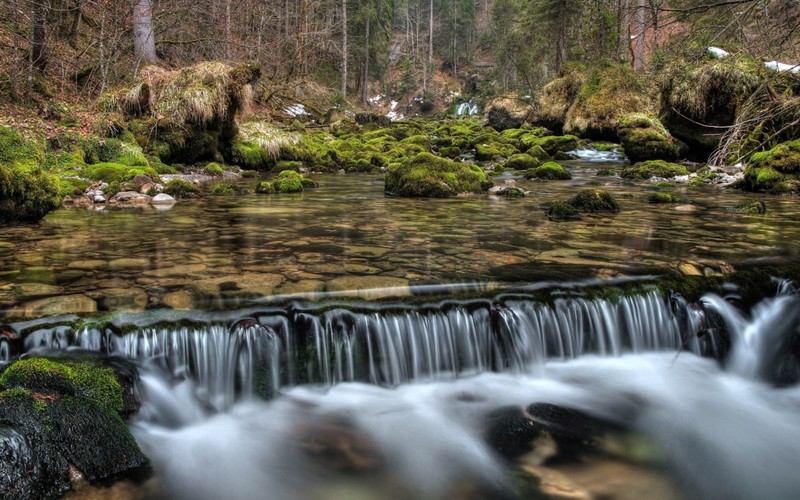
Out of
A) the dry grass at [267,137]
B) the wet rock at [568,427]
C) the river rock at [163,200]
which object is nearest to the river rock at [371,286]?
the wet rock at [568,427]

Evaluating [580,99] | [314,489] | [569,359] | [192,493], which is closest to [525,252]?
[569,359]

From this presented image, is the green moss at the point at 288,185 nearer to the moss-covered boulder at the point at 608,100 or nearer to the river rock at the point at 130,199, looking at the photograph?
the river rock at the point at 130,199

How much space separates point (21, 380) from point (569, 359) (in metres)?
3.25

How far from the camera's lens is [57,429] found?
7.30ft

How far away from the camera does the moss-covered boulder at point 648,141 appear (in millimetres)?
15234

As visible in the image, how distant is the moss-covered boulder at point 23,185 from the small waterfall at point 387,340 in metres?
3.83

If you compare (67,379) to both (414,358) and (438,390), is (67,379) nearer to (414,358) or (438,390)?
(414,358)

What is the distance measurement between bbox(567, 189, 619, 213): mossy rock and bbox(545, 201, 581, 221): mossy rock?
597 mm

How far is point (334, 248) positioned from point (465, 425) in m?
2.48

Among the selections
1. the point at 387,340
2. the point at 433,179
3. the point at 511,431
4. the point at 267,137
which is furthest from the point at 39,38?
the point at 511,431

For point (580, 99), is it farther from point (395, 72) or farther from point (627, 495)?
point (395, 72)

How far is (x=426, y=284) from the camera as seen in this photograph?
386 centimetres

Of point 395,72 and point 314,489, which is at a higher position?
point 395,72

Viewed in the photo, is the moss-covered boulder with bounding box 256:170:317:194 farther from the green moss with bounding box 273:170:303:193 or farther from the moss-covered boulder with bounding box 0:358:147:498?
the moss-covered boulder with bounding box 0:358:147:498
